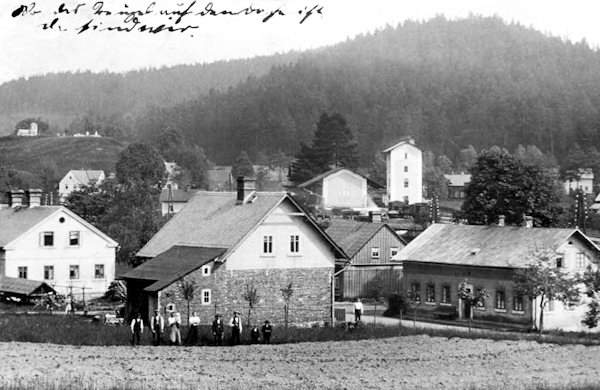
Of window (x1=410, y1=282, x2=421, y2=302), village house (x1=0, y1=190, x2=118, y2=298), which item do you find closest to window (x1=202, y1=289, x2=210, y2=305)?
village house (x1=0, y1=190, x2=118, y2=298)

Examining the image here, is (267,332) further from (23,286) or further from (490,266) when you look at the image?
(23,286)

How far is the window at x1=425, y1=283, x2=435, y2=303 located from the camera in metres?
60.7

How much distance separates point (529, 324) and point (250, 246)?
13.2 meters

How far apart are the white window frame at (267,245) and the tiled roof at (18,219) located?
17.6 meters

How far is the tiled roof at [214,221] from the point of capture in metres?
51.6

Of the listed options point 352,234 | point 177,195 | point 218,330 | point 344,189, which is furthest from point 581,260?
point 177,195

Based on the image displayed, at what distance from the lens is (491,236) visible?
59.8 metres

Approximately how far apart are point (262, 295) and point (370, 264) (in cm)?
2046

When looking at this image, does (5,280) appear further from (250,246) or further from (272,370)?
(272,370)

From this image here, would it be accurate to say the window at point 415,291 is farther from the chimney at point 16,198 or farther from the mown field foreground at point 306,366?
the chimney at point 16,198

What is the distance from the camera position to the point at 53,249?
6500 cm

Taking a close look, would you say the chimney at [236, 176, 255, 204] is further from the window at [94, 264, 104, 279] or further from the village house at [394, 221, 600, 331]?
the window at [94, 264, 104, 279]

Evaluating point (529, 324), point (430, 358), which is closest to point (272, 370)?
point (430, 358)

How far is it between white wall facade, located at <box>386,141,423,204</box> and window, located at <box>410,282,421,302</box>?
104 m
